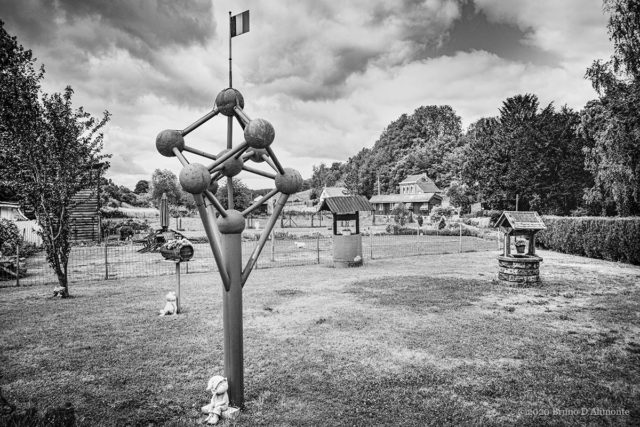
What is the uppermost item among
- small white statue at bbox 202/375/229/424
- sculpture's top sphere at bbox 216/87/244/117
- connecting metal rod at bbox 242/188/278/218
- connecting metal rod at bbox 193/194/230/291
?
sculpture's top sphere at bbox 216/87/244/117

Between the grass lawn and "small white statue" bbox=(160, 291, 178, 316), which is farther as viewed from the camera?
"small white statue" bbox=(160, 291, 178, 316)

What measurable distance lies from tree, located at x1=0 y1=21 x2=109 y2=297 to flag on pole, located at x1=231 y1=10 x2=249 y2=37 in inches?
301

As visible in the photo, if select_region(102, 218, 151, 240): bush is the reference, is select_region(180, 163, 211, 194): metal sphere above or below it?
above

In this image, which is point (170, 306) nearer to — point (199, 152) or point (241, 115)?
point (199, 152)

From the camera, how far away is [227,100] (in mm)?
4109

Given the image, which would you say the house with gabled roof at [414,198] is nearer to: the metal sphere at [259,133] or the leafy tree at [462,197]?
the leafy tree at [462,197]

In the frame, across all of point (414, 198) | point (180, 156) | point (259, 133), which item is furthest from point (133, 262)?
point (414, 198)

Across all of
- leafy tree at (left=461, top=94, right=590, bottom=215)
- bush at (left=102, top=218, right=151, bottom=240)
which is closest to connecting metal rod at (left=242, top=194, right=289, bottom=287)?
bush at (left=102, top=218, right=151, bottom=240)

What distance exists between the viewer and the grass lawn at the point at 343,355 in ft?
13.8

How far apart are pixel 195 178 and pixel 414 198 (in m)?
68.8

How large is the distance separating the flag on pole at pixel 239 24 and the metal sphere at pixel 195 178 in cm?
176

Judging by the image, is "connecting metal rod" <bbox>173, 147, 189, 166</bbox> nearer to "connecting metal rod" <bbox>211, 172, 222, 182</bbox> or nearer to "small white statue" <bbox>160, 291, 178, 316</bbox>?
"connecting metal rod" <bbox>211, 172, 222, 182</bbox>

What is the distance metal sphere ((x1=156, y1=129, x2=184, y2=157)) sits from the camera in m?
3.85

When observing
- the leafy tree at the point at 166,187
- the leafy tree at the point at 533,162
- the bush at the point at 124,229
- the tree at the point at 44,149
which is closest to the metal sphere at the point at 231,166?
the tree at the point at 44,149
